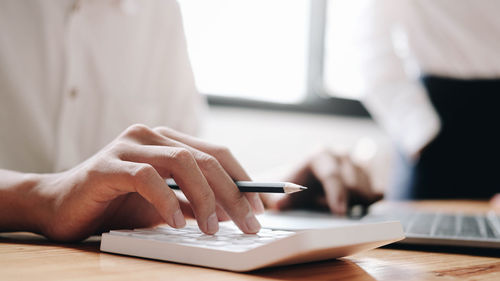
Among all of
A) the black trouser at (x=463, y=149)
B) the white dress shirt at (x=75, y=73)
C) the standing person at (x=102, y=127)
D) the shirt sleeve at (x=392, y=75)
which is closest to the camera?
the standing person at (x=102, y=127)

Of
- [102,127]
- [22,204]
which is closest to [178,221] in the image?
[22,204]

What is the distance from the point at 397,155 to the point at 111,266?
4.61 feet

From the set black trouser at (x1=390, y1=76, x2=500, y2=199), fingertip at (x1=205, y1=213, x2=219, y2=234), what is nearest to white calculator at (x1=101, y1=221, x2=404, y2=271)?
fingertip at (x1=205, y1=213, x2=219, y2=234)

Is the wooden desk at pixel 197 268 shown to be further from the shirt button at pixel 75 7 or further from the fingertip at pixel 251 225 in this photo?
the shirt button at pixel 75 7

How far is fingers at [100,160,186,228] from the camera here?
418mm

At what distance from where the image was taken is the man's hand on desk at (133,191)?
426 millimetres

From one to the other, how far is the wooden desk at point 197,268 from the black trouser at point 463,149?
3.69 ft

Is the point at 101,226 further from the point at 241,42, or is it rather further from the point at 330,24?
the point at 330,24

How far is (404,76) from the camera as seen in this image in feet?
5.63

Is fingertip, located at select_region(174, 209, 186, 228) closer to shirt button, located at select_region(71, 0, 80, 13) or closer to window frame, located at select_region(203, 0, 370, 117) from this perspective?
shirt button, located at select_region(71, 0, 80, 13)

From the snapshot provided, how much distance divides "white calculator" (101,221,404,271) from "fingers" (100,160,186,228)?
0.02 metres

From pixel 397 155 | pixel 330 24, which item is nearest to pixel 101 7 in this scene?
pixel 397 155

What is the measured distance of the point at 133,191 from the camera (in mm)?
436

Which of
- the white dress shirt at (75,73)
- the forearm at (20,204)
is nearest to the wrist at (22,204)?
the forearm at (20,204)
